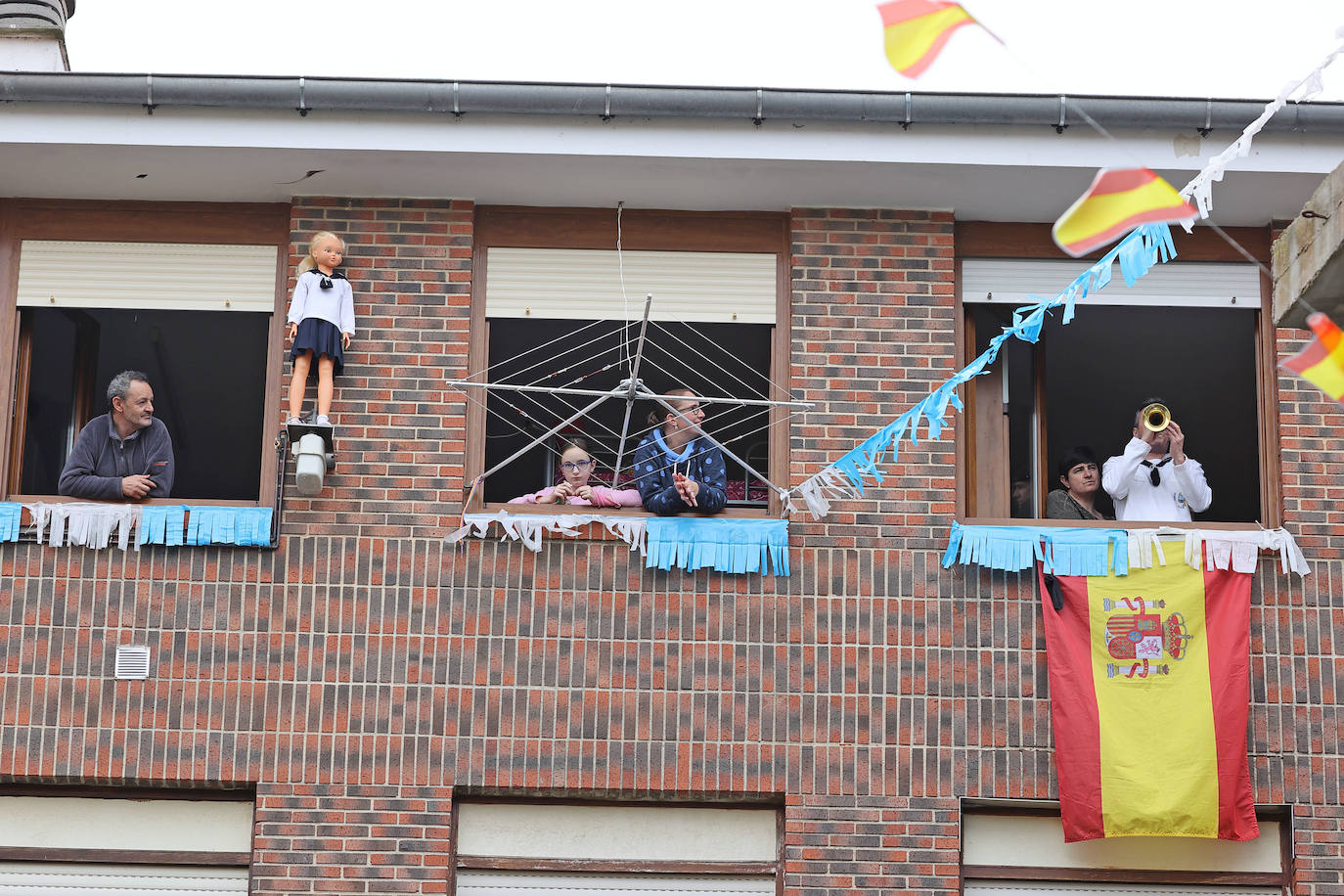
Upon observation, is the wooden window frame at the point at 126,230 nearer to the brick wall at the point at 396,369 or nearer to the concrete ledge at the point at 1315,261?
the brick wall at the point at 396,369

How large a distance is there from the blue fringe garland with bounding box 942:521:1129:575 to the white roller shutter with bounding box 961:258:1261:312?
1509 mm

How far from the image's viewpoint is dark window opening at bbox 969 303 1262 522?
33.3 ft

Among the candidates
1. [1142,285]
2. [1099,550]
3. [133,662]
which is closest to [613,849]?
[133,662]

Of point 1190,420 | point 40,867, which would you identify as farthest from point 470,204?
point 1190,420

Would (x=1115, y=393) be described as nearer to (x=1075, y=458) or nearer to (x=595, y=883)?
(x=1075, y=458)

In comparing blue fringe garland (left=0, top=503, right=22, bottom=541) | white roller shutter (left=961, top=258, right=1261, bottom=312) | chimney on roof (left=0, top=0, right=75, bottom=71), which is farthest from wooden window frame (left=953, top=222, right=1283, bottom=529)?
chimney on roof (left=0, top=0, right=75, bottom=71)

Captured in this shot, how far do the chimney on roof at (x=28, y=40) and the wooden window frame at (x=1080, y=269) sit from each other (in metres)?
5.96

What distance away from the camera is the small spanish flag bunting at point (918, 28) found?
6406 millimetres

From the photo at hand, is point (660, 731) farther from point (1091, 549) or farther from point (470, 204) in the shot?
point (470, 204)

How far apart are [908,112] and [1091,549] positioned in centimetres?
268

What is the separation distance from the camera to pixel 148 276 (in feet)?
32.6

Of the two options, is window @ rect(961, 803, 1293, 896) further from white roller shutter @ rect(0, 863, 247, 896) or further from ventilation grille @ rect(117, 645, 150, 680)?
ventilation grille @ rect(117, 645, 150, 680)

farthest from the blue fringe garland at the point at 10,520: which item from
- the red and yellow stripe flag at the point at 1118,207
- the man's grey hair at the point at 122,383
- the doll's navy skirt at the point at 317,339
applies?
the red and yellow stripe flag at the point at 1118,207

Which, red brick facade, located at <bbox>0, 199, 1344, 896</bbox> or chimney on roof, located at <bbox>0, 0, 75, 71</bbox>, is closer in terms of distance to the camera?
red brick facade, located at <bbox>0, 199, 1344, 896</bbox>
